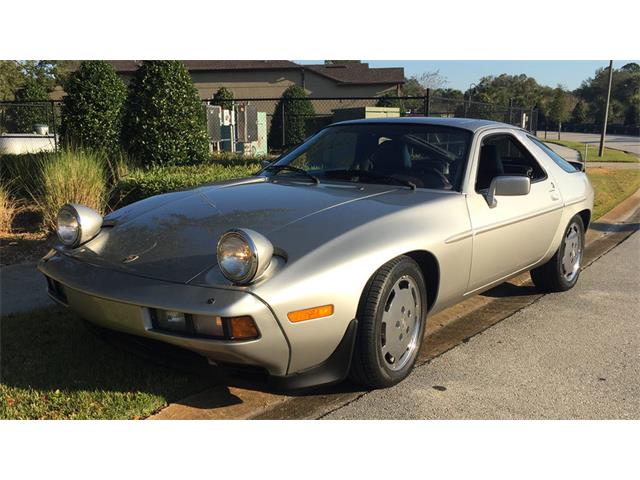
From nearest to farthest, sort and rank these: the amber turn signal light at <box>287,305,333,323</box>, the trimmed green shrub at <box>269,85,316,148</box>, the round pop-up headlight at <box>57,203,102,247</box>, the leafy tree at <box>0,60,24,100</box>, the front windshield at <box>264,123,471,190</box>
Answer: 1. the amber turn signal light at <box>287,305,333,323</box>
2. the round pop-up headlight at <box>57,203,102,247</box>
3. the front windshield at <box>264,123,471,190</box>
4. the trimmed green shrub at <box>269,85,316,148</box>
5. the leafy tree at <box>0,60,24,100</box>

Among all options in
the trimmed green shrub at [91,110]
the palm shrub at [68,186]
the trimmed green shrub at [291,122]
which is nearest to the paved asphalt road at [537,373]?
the palm shrub at [68,186]

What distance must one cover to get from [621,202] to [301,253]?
34.1ft

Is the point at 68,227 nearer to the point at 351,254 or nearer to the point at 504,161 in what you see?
the point at 351,254

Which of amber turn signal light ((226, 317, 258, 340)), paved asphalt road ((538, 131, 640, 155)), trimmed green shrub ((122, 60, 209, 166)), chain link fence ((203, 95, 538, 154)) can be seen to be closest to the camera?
amber turn signal light ((226, 317, 258, 340))

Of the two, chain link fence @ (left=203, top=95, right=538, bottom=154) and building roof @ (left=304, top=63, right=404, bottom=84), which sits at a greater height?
building roof @ (left=304, top=63, right=404, bottom=84)

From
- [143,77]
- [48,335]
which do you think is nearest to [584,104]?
[143,77]

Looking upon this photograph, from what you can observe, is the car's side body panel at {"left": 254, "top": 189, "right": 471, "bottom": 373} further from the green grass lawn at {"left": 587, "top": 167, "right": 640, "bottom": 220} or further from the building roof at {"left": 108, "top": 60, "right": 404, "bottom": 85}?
the building roof at {"left": 108, "top": 60, "right": 404, "bottom": 85}

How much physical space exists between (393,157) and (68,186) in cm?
476

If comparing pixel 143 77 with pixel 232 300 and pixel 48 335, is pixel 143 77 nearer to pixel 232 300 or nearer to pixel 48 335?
pixel 48 335

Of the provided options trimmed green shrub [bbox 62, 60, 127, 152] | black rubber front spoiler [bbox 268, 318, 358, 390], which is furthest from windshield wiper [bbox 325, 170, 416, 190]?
trimmed green shrub [bbox 62, 60, 127, 152]

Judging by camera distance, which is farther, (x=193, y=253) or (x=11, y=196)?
(x=11, y=196)

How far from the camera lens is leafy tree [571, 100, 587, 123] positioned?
219 ft

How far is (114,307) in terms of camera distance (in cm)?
271

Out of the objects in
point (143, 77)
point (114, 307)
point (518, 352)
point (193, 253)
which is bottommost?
point (518, 352)
